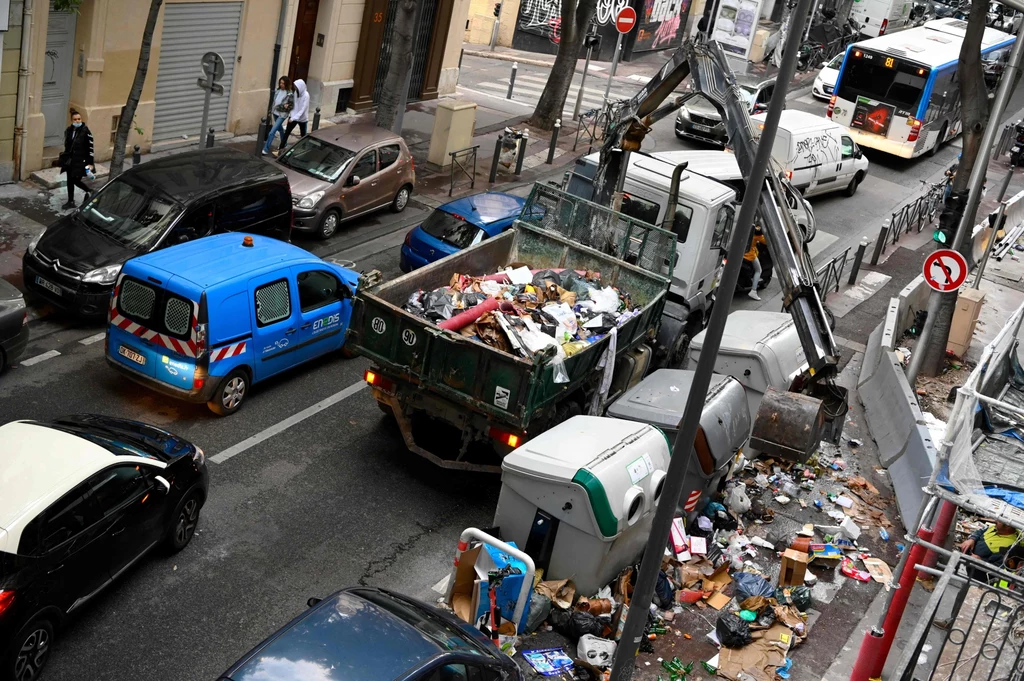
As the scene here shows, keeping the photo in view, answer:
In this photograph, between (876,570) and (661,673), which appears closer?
(661,673)

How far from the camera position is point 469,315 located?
38.3ft

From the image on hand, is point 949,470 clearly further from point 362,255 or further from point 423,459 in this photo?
point 362,255

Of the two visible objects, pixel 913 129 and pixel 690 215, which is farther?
pixel 913 129

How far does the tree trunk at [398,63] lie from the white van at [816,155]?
7098mm

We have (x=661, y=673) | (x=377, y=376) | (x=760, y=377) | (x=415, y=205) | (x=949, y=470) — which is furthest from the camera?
(x=415, y=205)

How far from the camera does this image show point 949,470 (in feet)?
26.7

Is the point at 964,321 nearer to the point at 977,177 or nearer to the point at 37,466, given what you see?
the point at 977,177

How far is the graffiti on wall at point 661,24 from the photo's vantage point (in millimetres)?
37531

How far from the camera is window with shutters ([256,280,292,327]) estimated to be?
1207 centimetres

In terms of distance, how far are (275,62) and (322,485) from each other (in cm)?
1335

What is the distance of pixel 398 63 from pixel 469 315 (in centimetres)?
1099

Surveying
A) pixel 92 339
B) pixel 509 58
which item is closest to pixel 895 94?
pixel 509 58

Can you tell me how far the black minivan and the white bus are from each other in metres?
17.7

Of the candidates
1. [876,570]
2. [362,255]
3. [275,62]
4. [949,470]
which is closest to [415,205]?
[362,255]
